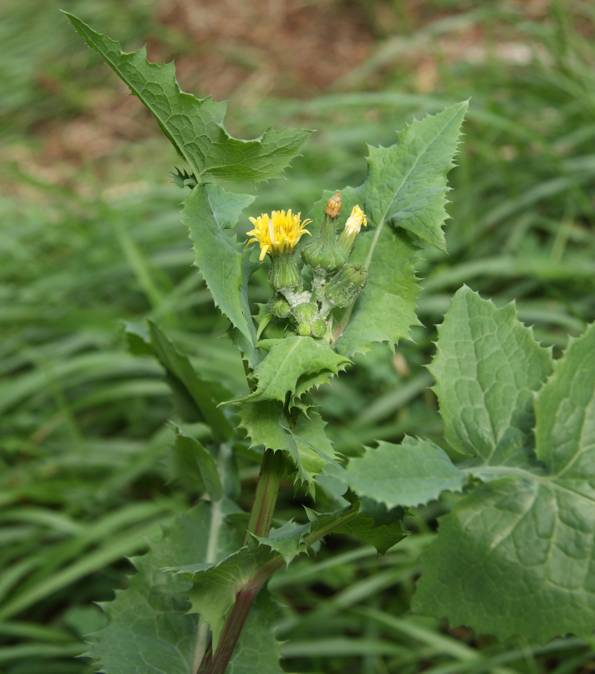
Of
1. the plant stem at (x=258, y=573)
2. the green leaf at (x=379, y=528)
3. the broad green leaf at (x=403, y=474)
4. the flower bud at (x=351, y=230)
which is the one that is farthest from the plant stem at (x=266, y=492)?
the flower bud at (x=351, y=230)

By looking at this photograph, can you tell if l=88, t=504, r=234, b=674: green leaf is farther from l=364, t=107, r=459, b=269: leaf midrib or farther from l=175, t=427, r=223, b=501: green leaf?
l=364, t=107, r=459, b=269: leaf midrib

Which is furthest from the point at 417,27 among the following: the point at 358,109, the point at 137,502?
the point at 137,502

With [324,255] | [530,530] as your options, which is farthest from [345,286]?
[530,530]

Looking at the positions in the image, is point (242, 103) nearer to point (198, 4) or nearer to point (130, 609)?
point (198, 4)

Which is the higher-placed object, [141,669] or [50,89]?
[141,669]

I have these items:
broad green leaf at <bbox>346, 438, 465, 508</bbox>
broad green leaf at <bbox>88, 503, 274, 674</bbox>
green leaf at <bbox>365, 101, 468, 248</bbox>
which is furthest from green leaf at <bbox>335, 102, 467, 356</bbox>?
broad green leaf at <bbox>88, 503, 274, 674</bbox>
